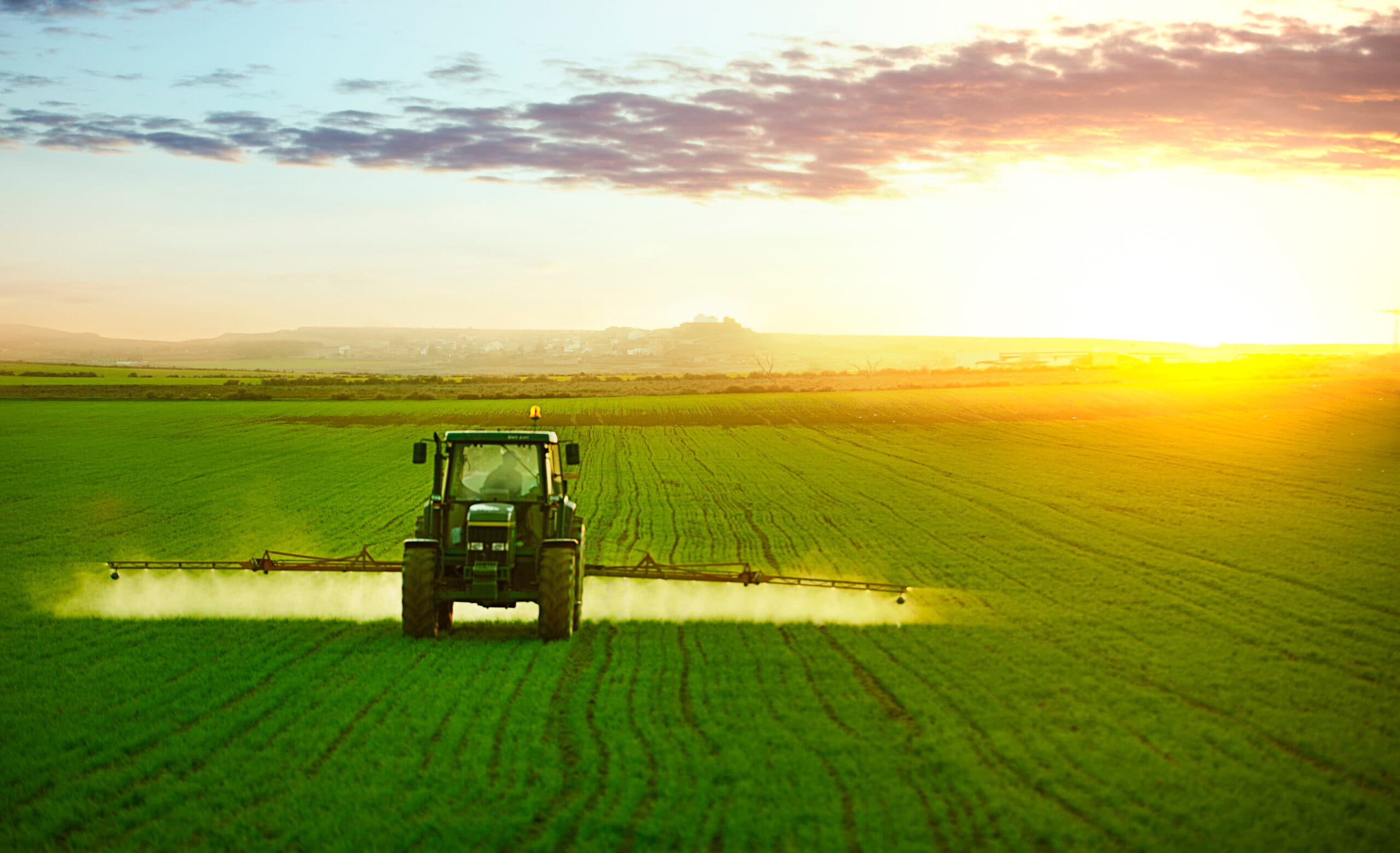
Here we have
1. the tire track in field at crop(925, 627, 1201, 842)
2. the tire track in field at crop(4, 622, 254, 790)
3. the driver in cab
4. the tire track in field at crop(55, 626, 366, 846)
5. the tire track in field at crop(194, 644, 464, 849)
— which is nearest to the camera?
the tire track in field at crop(194, 644, 464, 849)

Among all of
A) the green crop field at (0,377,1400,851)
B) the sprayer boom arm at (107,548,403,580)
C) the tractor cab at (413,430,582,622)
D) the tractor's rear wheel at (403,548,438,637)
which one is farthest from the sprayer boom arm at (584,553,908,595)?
the sprayer boom arm at (107,548,403,580)

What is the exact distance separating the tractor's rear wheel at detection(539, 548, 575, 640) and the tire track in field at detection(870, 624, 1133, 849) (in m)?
4.24

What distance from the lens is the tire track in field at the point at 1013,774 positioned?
7535mm

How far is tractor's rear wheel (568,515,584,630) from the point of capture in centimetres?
1312

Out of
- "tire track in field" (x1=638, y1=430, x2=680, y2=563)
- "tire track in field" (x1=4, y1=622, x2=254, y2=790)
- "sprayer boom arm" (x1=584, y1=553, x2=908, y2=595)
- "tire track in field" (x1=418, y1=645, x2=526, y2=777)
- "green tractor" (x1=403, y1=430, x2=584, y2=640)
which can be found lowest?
"tire track in field" (x1=638, y1=430, x2=680, y2=563)

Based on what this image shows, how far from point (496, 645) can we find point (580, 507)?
15096 mm

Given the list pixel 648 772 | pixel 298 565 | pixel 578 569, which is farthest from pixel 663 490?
pixel 648 772

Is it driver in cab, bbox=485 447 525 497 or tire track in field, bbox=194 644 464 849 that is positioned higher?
driver in cab, bbox=485 447 525 497

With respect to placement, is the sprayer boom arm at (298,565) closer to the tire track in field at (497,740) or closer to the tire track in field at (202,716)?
the tire track in field at (202,716)

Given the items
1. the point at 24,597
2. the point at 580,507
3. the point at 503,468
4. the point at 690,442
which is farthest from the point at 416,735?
the point at 690,442

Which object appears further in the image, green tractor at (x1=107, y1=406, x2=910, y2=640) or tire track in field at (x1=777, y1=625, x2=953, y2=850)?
green tractor at (x1=107, y1=406, x2=910, y2=640)

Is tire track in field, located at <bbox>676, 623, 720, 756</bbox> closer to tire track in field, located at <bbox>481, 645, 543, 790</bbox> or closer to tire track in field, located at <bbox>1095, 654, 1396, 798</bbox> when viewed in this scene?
tire track in field, located at <bbox>481, 645, 543, 790</bbox>

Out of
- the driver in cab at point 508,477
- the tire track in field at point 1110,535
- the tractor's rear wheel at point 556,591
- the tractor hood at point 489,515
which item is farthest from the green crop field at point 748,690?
the driver in cab at point 508,477

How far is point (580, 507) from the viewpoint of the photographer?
27766 millimetres
